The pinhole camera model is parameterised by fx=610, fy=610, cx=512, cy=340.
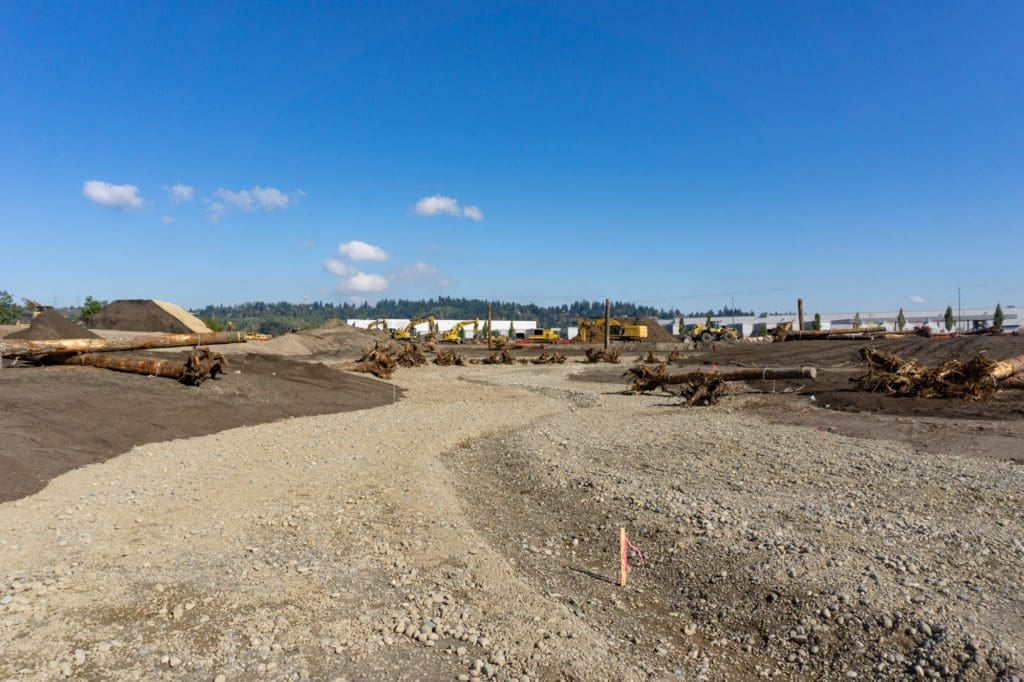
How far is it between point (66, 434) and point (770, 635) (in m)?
11.6

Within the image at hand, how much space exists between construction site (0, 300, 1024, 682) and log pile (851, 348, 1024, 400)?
0.45 metres

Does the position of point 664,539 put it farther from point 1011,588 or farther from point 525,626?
point 1011,588

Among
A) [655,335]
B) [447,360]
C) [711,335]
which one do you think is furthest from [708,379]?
[655,335]

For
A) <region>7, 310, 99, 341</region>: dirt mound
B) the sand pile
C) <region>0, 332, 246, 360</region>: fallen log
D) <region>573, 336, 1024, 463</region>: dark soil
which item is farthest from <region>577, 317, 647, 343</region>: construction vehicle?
<region>7, 310, 99, 341</region>: dirt mound

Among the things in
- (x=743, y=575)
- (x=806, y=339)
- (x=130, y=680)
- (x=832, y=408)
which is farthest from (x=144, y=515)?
(x=806, y=339)

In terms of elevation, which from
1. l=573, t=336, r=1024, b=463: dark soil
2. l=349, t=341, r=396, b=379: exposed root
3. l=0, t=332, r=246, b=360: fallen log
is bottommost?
l=573, t=336, r=1024, b=463: dark soil

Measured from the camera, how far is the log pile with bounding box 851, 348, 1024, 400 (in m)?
16.5

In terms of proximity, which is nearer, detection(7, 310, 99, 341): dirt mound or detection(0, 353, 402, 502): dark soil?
detection(0, 353, 402, 502): dark soil

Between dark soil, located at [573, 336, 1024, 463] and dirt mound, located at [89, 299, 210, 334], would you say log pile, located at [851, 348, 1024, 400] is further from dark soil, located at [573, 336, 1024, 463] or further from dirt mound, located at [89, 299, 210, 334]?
dirt mound, located at [89, 299, 210, 334]

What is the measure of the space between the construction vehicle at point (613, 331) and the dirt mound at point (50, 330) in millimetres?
47394

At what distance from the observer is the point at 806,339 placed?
4500 centimetres

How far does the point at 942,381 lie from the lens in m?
16.8

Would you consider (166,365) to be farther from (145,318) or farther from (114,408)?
(145,318)

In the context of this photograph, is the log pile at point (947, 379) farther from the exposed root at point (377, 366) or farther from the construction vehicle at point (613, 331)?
the construction vehicle at point (613, 331)
